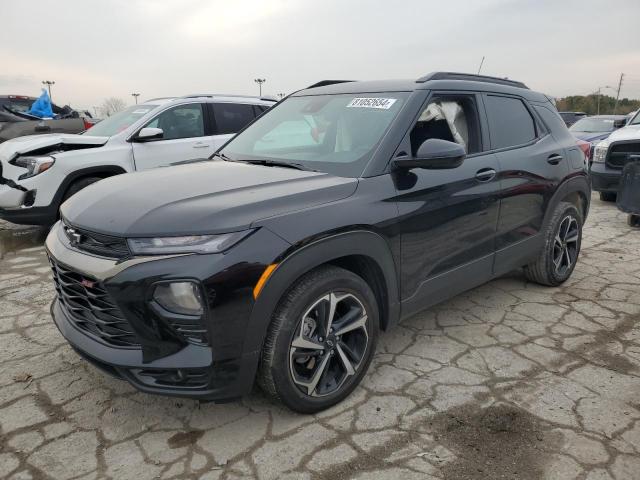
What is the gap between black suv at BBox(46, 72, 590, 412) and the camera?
2143 millimetres

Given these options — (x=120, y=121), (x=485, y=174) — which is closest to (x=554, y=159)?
(x=485, y=174)

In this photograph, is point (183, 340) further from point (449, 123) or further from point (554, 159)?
point (554, 159)

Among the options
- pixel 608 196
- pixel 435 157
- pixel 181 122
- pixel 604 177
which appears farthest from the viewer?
pixel 608 196

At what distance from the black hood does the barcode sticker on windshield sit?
70cm

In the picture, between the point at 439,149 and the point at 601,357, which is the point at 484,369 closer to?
the point at 601,357

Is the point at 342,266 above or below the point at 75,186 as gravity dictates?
below

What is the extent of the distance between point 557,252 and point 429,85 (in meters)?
2.14

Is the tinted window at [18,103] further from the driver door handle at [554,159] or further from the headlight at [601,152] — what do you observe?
the headlight at [601,152]

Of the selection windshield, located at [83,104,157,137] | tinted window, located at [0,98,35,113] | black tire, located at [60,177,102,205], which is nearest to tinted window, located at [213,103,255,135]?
windshield, located at [83,104,157,137]

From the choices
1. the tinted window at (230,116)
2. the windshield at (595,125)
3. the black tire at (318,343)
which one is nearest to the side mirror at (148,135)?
the tinted window at (230,116)

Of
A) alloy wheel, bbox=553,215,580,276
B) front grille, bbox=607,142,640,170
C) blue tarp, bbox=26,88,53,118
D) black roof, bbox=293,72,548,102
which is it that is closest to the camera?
black roof, bbox=293,72,548,102

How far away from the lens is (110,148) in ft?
20.0

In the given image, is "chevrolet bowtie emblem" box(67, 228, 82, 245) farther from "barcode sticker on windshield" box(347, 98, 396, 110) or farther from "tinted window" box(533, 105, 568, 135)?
"tinted window" box(533, 105, 568, 135)

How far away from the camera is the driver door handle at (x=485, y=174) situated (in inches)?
130
